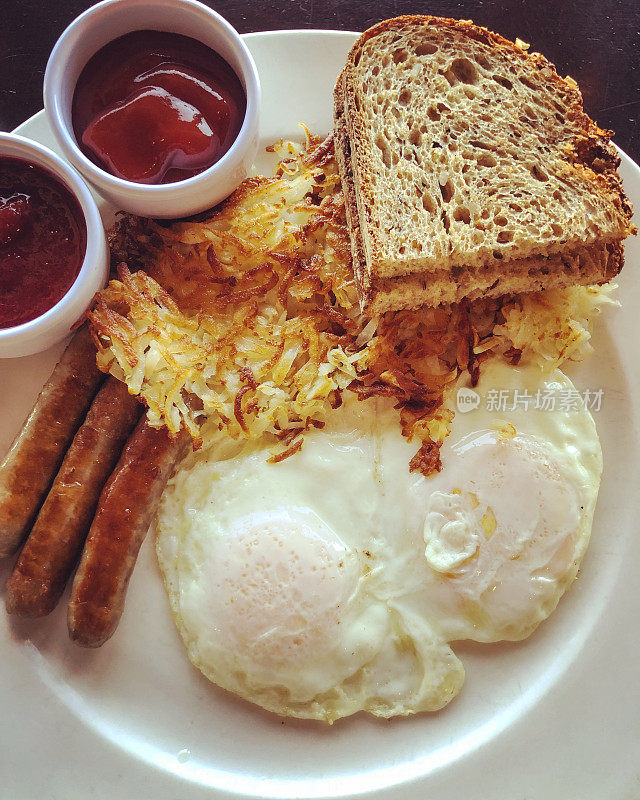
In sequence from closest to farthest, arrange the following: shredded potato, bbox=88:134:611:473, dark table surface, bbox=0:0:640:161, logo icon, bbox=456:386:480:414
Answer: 1. shredded potato, bbox=88:134:611:473
2. logo icon, bbox=456:386:480:414
3. dark table surface, bbox=0:0:640:161

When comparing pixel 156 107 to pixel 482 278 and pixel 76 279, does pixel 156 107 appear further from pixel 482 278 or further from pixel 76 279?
pixel 482 278

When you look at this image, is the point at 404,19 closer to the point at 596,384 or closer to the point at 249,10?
the point at 249,10

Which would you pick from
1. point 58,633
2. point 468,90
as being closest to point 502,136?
point 468,90

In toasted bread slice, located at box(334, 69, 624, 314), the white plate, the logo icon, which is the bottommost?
the white plate

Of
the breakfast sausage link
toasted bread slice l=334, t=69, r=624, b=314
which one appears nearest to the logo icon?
toasted bread slice l=334, t=69, r=624, b=314

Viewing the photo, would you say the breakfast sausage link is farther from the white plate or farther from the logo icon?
the logo icon

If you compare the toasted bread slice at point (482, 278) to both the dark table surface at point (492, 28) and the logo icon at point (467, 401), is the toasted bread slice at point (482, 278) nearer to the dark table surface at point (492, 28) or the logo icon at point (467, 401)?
the logo icon at point (467, 401)
